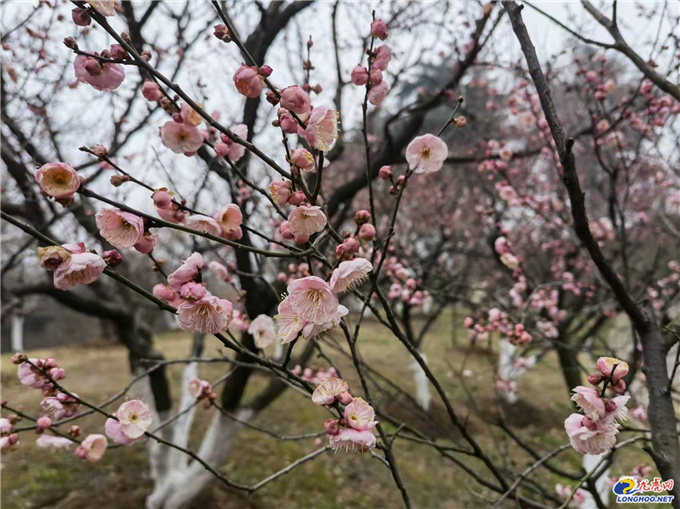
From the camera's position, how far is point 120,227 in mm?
876

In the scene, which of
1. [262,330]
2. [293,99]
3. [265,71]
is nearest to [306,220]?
[293,99]

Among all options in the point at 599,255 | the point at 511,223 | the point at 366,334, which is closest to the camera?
the point at 599,255

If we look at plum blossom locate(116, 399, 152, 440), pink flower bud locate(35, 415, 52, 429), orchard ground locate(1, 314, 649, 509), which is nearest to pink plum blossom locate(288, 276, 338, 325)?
plum blossom locate(116, 399, 152, 440)

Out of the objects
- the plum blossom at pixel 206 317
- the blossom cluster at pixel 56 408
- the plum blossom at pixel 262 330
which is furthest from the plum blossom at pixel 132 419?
the plum blossom at pixel 206 317

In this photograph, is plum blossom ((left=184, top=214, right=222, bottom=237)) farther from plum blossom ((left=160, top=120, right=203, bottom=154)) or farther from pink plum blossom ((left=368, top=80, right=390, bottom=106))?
pink plum blossom ((left=368, top=80, right=390, bottom=106))

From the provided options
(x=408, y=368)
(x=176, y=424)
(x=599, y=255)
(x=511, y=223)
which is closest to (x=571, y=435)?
(x=599, y=255)

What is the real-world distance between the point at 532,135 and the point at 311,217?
750cm

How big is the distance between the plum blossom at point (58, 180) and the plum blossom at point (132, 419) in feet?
2.62

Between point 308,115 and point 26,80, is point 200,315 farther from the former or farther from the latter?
point 26,80

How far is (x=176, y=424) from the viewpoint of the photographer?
4.18 m

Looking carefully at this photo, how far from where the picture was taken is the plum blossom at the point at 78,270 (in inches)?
30.4

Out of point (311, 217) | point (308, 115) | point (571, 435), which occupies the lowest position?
point (571, 435)

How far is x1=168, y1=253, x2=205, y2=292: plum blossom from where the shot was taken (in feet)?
2.91

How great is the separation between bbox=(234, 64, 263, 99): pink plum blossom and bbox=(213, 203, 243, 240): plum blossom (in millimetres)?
268
